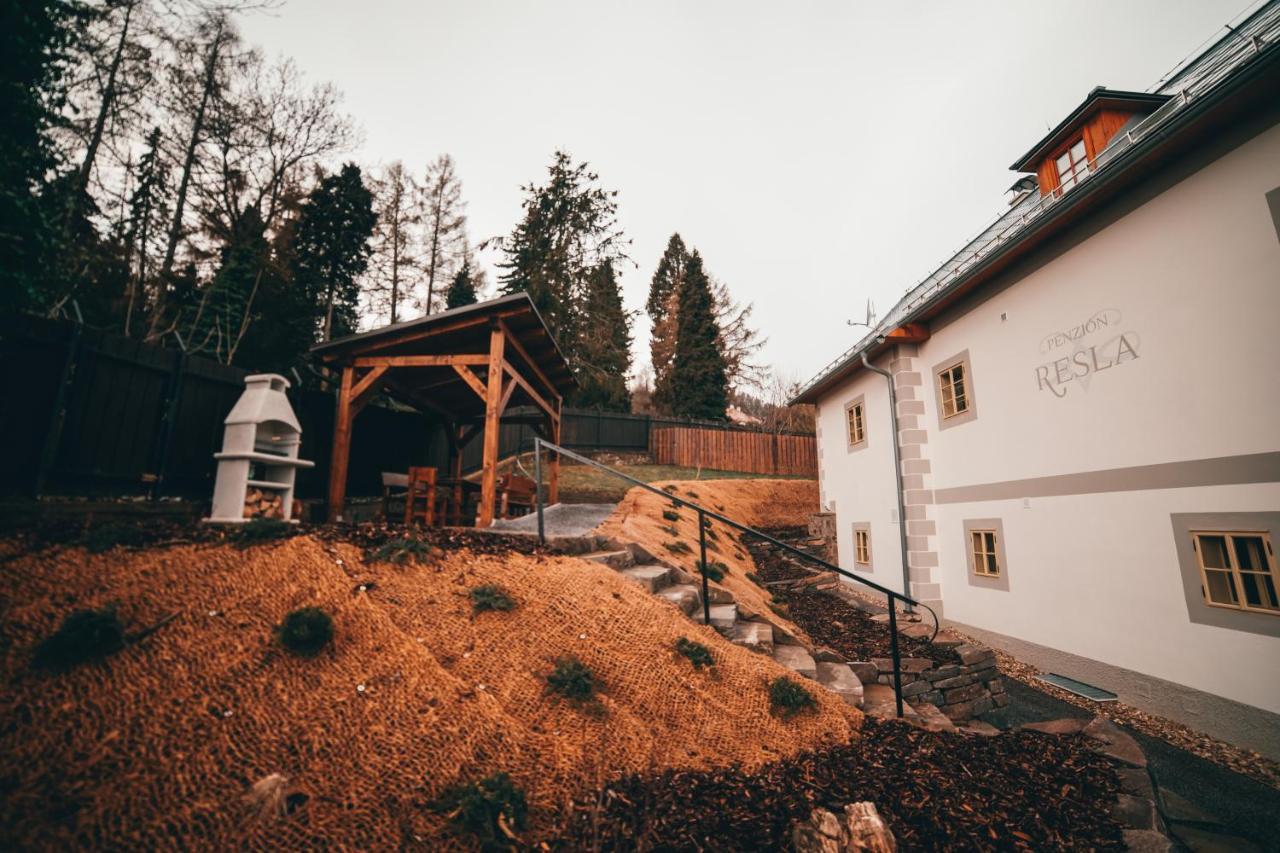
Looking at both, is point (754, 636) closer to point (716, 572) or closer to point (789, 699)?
point (789, 699)

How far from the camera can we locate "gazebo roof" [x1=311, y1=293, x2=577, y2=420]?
6828 millimetres

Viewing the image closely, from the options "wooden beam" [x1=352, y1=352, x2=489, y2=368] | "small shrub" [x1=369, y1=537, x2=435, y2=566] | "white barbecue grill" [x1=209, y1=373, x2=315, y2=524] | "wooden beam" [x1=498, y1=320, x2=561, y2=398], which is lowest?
"small shrub" [x1=369, y1=537, x2=435, y2=566]

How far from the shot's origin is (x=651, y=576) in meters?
5.27

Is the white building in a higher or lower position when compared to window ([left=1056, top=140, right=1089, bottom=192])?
lower

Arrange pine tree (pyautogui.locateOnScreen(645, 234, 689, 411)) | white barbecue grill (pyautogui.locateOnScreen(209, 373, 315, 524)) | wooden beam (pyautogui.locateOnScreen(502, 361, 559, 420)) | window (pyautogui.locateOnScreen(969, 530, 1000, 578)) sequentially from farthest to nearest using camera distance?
pine tree (pyautogui.locateOnScreen(645, 234, 689, 411)) → window (pyautogui.locateOnScreen(969, 530, 1000, 578)) → wooden beam (pyautogui.locateOnScreen(502, 361, 559, 420)) → white barbecue grill (pyautogui.locateOnScreen(209, 373, 315, 524))

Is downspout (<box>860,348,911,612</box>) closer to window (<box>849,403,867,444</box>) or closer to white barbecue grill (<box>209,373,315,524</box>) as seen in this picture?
window (<box>849,403,867,444</box>)

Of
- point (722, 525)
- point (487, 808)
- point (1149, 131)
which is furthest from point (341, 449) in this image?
point (1149, 131)

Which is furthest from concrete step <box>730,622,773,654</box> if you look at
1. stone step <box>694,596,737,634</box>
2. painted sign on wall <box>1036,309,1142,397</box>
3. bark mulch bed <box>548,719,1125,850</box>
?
painted sign on wall <box>1036,309,1142,397</box>

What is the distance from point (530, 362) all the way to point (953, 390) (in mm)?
7514

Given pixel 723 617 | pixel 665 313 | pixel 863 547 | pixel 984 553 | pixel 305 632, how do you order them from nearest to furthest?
pixel 305 632
pixel 723 617
pixel 984 553
pixel 863 547
pixel 665 313

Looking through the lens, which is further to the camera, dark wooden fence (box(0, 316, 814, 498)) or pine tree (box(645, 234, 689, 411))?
pine tree (box(645, 234, 689, 411))

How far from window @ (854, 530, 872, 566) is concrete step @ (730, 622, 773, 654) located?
625cm

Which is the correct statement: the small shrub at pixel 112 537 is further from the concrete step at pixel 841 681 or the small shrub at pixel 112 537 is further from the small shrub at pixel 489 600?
the concrete step at pixel 841 681

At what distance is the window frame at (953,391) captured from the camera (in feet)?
26.4
